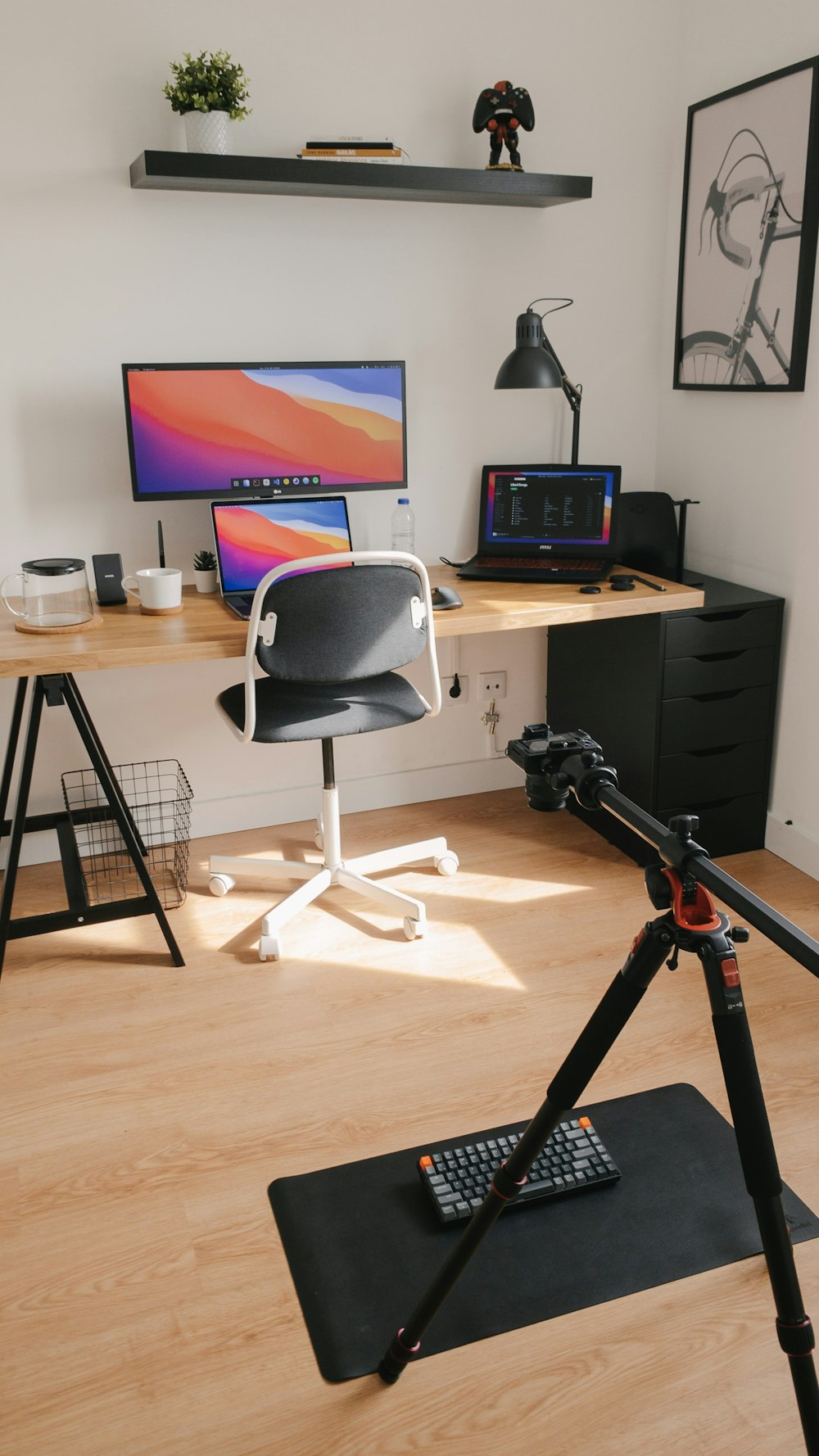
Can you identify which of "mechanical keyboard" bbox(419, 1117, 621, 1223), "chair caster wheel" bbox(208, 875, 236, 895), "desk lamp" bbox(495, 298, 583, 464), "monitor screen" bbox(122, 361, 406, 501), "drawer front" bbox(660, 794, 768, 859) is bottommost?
"mechanical keyboard" bbox(419, 1117, 621, 1223)

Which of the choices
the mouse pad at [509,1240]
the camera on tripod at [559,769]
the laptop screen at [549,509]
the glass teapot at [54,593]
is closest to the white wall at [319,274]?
the laptop screen at [549,509]

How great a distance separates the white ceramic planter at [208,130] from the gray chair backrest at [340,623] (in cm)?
108

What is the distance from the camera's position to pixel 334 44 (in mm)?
2740

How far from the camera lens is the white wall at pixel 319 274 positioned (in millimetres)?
2605

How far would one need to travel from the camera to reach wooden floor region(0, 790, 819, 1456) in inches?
57.9

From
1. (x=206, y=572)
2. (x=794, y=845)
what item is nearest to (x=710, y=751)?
(x=794, y=845)

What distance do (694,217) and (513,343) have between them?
596 mm

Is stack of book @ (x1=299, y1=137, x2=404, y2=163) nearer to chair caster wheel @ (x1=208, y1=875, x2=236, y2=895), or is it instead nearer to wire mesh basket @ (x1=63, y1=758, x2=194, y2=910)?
wire mesh basket @ (x1=63, y1=758, x2=194, y2=910)

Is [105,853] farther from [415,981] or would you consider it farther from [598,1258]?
[598,1258]

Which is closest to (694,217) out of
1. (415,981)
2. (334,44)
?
(334,44)

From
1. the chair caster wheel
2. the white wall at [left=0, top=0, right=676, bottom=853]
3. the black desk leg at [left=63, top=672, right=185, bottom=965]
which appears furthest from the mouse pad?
the white wall at [left=0, top=0, right=676, bottom=853]

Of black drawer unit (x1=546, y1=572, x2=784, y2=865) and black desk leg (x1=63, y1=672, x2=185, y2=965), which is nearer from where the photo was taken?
black desk leg (x1=63, y1=672, x2=185, y2=965)

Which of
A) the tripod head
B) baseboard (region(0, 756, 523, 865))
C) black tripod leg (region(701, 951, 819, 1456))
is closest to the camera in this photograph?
the tripod head

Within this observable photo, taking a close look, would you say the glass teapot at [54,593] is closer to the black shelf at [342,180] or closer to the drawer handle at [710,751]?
the black shelf at [342,180]
